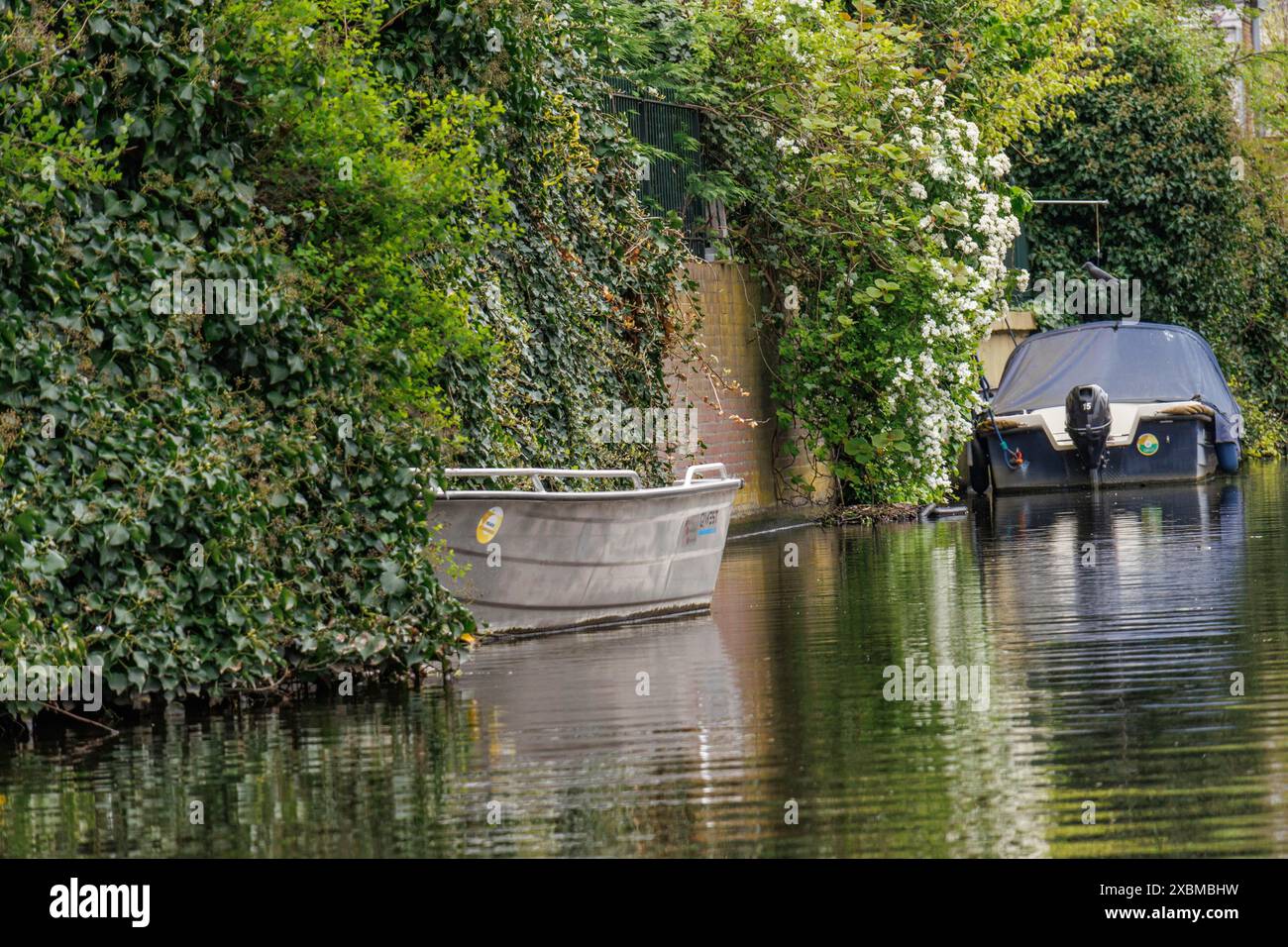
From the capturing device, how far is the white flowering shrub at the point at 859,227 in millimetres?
21766

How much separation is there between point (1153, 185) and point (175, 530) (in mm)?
27141

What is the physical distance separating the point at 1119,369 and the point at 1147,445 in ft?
5.40

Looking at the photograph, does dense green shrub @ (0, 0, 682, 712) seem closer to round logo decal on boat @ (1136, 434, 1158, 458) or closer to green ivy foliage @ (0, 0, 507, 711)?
green ivy foliage @ (0, 0, 507, 711)

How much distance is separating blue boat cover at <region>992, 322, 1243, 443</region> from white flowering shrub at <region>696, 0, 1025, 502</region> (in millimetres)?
4894

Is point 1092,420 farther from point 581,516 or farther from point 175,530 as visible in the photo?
point 175,530

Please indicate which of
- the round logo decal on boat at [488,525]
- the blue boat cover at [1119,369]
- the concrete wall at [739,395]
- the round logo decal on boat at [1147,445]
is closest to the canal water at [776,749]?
the round logo decal on boat at [488,525]

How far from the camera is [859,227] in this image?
21.9 meters

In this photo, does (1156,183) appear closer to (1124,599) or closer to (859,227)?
(859,227)

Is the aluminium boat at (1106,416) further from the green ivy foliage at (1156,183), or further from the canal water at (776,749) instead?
the canal water at (776,749)

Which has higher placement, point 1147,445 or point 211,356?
point 211,356

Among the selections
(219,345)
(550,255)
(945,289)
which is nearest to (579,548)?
(219,345)

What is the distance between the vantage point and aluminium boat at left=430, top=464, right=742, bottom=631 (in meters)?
12.0
